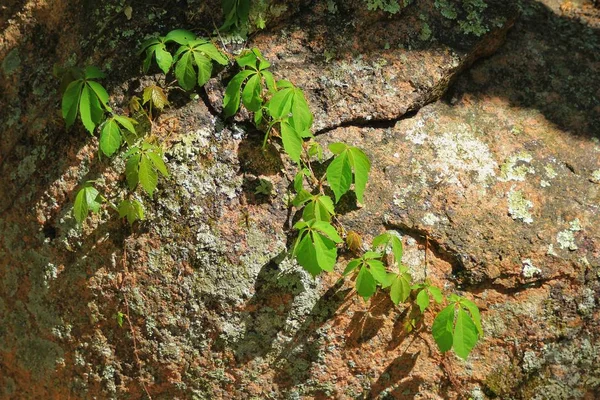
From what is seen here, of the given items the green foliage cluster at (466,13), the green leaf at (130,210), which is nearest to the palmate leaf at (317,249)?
the green leaf at (130,210)

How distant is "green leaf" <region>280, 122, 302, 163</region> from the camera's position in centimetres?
234

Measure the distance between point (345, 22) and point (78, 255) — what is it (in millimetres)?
1445

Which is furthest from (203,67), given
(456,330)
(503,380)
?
(503,380)

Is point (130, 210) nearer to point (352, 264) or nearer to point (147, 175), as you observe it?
point (147, 175)

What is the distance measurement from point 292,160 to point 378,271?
0.56m

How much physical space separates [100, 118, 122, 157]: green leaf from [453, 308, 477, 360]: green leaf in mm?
1365

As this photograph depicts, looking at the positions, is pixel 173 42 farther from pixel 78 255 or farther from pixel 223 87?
pixel 78 255

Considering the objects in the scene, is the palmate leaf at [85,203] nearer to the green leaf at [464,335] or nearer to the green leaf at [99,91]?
the green leaf at [99,91]

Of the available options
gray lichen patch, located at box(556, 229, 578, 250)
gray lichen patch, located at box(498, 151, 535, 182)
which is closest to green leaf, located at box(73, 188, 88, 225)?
gray lichen patch, located at box(498, 151, 535, 182)

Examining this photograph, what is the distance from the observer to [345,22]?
2.76 meters

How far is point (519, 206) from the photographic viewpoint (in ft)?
8.41

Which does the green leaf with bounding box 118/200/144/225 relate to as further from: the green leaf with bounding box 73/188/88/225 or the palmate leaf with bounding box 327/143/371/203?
the palmate leaf with bounding box 327/143/371/203

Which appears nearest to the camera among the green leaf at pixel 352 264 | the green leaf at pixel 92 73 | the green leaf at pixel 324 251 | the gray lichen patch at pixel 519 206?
the green leaf at pixel 324 251

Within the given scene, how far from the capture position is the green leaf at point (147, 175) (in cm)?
232
